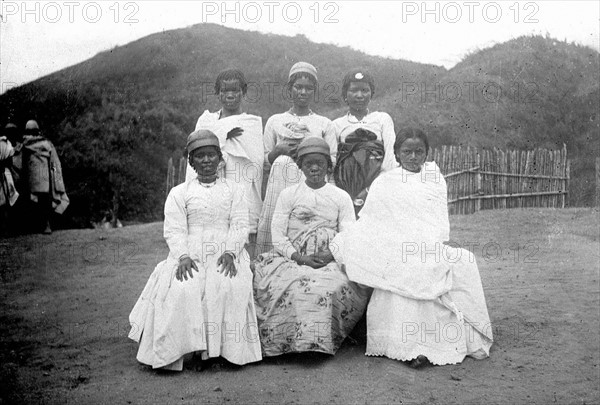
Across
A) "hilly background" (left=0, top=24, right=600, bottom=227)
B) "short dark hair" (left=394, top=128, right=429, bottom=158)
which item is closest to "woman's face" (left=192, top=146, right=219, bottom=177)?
"short dark hair" (left=394, top=128, right=429, bottom=158)

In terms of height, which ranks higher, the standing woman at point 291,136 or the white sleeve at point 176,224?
the standing woman at point 291,136

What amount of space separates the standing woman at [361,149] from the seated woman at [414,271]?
476 mm

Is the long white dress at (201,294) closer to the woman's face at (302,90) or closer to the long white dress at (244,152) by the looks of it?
the long white dress at (244,152)

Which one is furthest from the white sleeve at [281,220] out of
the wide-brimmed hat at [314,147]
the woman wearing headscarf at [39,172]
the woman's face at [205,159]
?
the woman wearing headscarf at [39,172]

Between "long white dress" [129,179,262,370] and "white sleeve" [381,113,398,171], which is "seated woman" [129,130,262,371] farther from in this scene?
"white sleeve" [381,113,398,171]

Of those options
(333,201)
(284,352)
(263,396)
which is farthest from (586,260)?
(263,396)

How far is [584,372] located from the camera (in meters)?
3.67

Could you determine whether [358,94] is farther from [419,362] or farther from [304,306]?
[419,362]

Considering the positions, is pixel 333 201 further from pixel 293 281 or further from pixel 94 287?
pixel 94 287

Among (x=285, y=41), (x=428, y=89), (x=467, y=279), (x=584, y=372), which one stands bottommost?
(x=584, y=372)

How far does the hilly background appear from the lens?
16156mm

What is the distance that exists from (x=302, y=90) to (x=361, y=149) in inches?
27.8

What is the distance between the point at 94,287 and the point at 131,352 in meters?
2.54

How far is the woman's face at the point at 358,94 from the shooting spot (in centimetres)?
496
